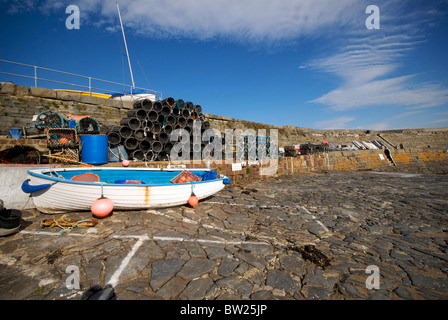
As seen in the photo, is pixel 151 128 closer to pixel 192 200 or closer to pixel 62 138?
pixel 62 138

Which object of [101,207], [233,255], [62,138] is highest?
[62,138]

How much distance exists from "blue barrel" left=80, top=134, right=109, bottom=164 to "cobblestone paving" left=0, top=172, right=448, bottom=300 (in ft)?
9.95

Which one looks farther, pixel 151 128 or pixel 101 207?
pixel 151 128

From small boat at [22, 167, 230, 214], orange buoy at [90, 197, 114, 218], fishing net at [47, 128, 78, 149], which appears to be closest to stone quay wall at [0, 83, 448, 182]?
fishing net at [47, 128, 78, 149]

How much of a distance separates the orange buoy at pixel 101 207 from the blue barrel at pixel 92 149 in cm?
350

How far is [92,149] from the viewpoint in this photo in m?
7.46

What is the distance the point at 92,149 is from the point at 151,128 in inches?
113

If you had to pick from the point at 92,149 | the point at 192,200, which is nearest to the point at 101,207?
the point at 192,200

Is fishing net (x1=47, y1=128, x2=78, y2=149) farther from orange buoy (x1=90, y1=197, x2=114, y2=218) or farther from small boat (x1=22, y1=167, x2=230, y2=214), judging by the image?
orange buoy (x1=90, y1=197, x2=114, y2=218)

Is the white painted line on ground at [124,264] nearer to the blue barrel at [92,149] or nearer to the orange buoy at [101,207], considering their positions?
the orange buoy at [101,207]

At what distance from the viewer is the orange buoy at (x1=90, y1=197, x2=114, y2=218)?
454 cm

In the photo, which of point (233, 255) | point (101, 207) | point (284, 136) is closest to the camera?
point (233, 255)

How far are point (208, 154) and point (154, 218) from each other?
607 cm

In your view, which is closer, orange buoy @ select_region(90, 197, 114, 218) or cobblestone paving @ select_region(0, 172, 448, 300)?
cobblestone paving @ select_region(0, 172, 448, 300)
